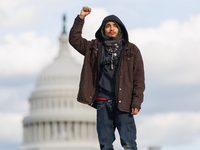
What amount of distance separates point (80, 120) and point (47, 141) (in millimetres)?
7373

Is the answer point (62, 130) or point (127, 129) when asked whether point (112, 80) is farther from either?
point (62, 130)

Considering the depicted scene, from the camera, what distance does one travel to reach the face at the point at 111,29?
1422cm

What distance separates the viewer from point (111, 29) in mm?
14211

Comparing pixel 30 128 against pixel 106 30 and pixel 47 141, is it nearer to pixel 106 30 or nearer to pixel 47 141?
pixel 47 141

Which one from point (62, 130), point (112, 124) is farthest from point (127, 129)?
point (62, 130)

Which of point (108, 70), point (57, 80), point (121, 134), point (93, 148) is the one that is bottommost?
point (93, 148)

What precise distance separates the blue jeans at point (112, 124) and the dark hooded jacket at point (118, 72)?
217 millimetres

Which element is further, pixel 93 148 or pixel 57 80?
pixel 57 80

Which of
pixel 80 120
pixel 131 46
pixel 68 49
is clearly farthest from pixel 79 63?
pixel 131 46

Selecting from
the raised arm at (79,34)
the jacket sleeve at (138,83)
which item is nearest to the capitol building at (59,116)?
the raised arm at (79,34)

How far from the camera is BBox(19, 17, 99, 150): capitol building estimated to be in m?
157

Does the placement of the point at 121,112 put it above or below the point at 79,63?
above

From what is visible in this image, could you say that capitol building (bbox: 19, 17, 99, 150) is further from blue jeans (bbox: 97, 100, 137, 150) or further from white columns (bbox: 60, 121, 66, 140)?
blue jeans (bbox: 97, 100, 137, 150)

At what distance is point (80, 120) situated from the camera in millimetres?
157375
